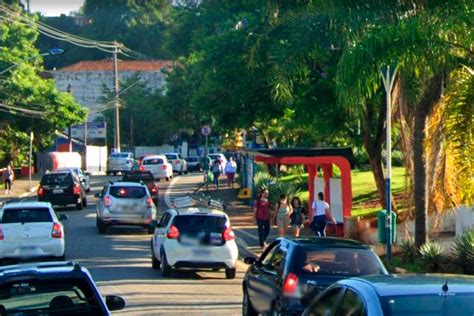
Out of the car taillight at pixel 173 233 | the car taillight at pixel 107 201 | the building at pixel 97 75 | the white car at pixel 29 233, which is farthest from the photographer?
the building at pixel 97 75

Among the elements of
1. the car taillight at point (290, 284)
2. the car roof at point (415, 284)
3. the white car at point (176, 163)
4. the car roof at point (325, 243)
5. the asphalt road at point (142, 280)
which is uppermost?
the white car at point (176, 163)

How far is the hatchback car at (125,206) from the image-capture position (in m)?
31.4

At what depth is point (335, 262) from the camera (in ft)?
46.0

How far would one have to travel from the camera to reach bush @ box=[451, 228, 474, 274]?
20000mm

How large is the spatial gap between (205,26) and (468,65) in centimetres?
2390

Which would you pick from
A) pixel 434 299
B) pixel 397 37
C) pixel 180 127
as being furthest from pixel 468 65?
pixel 180 127

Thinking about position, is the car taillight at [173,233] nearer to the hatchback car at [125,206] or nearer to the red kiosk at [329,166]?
the red kiosk at [329,166]

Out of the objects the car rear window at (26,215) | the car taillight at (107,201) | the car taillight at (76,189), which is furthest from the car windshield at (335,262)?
the car taillight at (76,189)

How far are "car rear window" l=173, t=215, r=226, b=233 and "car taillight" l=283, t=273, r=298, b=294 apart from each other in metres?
8.13

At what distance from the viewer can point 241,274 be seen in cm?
2327

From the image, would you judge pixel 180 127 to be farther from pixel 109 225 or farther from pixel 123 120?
pixel 109 225

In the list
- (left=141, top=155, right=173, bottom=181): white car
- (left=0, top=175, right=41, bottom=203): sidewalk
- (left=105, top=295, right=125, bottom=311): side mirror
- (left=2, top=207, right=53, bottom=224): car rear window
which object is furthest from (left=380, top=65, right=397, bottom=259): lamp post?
(left=141, top=155, right=173, bottom=181): white car

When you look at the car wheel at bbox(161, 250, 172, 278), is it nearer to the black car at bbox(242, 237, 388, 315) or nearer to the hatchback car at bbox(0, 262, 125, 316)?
the black car at bbox(242, 237, 388, 315)

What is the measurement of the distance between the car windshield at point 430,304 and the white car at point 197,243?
1383 centimetres
